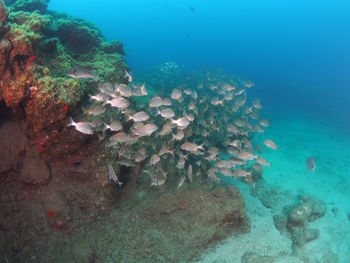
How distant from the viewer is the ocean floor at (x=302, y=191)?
18.8ft

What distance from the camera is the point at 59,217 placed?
477 cm

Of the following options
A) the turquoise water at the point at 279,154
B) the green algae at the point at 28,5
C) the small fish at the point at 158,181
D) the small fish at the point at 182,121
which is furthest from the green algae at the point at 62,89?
the green algae at the point at 28,5

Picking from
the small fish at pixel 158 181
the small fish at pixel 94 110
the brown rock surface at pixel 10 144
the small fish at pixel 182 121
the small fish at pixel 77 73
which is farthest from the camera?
the small fish at pixel 182 121

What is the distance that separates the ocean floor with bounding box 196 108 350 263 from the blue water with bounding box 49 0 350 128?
10129 millimetres

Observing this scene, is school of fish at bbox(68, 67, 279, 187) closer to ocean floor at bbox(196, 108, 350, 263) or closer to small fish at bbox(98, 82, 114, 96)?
small fish at bbox(98, 82, 114, 96)

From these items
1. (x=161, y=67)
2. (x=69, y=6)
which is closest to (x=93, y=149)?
(x=161, y=67)

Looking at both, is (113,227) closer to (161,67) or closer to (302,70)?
(161,67)

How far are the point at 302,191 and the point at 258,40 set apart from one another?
11075 cm

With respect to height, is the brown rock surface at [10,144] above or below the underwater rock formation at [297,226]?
above

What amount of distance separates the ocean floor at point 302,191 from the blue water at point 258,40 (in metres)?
10.1

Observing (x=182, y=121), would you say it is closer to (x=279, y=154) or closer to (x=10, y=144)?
(x=10, y=144)

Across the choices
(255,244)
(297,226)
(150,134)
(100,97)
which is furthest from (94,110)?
(297,226)

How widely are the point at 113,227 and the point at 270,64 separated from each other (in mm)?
82470

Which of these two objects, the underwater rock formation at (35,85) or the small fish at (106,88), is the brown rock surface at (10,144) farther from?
the small fish at (106,88)
